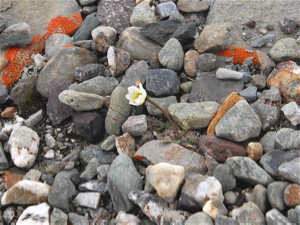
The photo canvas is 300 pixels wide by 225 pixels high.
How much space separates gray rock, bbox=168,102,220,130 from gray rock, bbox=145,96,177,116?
0.38ft

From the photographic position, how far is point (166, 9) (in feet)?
15.3

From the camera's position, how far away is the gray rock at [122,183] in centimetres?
287

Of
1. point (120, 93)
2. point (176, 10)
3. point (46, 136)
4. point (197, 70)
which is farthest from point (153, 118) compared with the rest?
point (176, 10)

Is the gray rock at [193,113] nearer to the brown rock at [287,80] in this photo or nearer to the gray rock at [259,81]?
the gray rock at [259,81]

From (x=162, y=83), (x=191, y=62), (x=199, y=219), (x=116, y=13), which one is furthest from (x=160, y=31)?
(x=199, y=219)

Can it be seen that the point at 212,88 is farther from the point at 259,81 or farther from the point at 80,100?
the point at 80,100

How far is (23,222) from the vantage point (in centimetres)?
283

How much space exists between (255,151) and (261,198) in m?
0.48

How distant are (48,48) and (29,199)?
2.21 meters

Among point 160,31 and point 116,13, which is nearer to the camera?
point 160,31

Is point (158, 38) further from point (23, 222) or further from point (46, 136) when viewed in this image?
point (23, 222)

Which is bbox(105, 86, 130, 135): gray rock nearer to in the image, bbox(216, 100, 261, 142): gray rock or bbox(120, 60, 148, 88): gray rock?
bbox(120, 60, 148, 88): gray rock

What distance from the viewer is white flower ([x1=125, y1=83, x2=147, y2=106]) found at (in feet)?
10.8

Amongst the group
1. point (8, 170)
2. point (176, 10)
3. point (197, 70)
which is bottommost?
point (8, 170)
